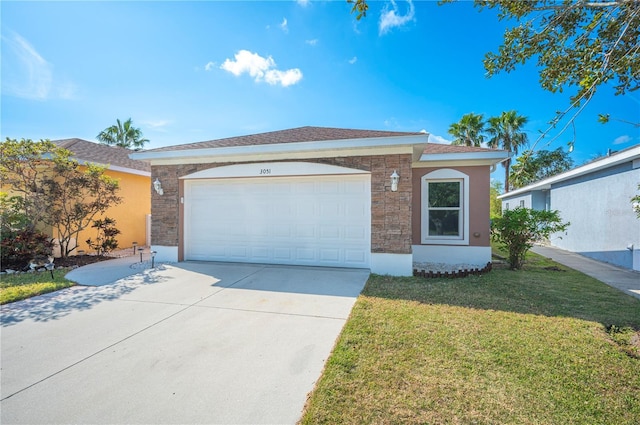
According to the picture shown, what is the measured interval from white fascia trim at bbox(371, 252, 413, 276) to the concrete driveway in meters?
1.13

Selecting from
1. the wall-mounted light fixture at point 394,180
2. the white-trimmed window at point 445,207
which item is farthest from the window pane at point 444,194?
the wall-mounted light fixture at point 394,180

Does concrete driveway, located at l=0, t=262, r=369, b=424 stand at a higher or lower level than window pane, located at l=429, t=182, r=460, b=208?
lower

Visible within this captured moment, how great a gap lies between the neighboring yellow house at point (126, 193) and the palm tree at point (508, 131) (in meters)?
24.5

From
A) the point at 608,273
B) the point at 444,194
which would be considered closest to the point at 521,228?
the point at 444,194

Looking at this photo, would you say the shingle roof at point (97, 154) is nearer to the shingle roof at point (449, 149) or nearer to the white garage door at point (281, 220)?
the white garage door at point (281, 220)

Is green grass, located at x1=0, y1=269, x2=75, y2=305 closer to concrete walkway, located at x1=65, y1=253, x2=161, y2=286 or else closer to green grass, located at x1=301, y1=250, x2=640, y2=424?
concrete walkway, located at x1=65, y1=253, x2=161, y2=286

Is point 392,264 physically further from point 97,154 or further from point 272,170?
point 97,154

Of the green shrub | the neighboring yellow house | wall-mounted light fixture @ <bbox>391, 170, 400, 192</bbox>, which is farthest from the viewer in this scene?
the neighboring yellow house

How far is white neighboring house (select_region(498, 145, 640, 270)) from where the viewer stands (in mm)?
8422

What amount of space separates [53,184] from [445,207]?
1205cm

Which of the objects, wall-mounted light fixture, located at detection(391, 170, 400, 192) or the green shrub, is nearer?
wall-mounted light fixture, located at detection(391, 170, 400, 192)

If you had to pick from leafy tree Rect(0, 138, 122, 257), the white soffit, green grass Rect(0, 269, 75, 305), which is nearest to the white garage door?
the white soffit

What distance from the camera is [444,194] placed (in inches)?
349

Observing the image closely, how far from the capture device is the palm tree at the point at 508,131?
71.9 ft
